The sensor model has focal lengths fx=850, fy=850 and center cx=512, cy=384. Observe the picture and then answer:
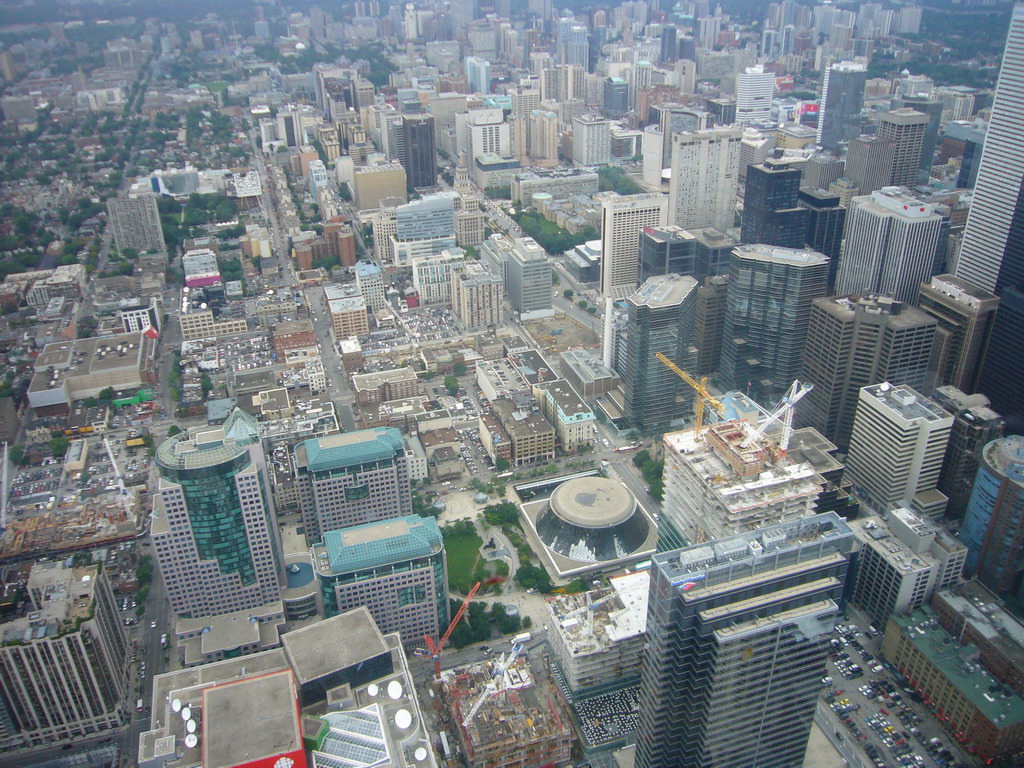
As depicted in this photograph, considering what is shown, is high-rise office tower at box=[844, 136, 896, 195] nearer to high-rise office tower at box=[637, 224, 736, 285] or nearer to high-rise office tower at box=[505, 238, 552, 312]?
high-rise office tower at box=[637, 224, 736, 285]

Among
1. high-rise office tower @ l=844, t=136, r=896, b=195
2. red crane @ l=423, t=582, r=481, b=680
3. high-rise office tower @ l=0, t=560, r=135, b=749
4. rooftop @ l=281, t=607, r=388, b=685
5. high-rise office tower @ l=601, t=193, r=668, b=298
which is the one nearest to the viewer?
rooftop @ l=281, t=607, r=388, b=685

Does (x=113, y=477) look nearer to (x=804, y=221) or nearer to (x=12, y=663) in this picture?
(x=12, y=663)

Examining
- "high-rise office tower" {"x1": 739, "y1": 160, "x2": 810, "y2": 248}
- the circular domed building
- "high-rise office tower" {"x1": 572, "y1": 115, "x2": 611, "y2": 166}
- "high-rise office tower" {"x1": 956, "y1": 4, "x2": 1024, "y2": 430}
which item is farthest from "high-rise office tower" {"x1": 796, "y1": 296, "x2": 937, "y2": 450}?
"high-rise office tower" {"x1": 572, "y1": 115, "x2": 611, "y2": 166}

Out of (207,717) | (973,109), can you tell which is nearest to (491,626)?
(207,717)

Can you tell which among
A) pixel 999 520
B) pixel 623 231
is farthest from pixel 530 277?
pixel 999 520

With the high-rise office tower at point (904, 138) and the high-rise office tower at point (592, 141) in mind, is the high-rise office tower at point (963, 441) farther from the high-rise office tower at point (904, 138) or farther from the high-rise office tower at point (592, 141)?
the high-rise office tower at point (592, 141)

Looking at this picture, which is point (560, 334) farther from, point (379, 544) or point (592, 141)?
point (592, 141)

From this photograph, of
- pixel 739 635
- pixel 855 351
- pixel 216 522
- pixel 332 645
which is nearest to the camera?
pixel 739 635
